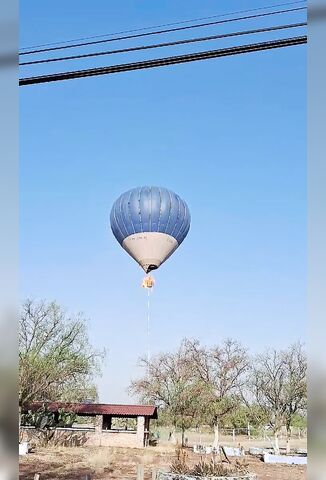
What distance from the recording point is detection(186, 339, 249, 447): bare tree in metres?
5.80

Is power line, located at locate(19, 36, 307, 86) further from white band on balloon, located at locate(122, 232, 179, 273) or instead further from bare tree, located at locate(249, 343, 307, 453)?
bare tree, located at locate(249, 343, 307, 453)

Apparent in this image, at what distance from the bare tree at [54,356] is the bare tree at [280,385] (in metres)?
1.59

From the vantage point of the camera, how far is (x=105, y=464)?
5.11 metres

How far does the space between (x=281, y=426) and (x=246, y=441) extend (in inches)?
41.5

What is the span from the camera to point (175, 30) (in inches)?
40.0

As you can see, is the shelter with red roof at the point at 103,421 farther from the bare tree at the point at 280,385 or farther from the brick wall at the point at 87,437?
the bare tree at the point at 280,385

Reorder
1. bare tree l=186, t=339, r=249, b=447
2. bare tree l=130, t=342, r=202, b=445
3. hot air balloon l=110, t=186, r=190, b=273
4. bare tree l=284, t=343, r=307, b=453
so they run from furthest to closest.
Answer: bare tree l=130, t=342, r=202, b=445
bare tree l=186, t=339, r=249, b=447
bare tree l=284, t=343, r=307, b=453
hot air balloon l=110, t=186, r=190, b=273

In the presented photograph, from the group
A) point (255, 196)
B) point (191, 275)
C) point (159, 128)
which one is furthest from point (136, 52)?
point (191, 275)

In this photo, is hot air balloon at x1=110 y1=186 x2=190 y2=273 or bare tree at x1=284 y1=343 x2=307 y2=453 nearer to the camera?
hot air balloon at x1=110 y1=186 x2=190 y2=273

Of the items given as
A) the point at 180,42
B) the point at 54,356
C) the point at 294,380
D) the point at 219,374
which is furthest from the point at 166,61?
the point at 219,374

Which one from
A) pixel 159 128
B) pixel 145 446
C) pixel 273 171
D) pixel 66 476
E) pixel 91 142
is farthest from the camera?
pixel 145 446

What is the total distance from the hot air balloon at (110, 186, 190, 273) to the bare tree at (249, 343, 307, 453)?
1.37 meters

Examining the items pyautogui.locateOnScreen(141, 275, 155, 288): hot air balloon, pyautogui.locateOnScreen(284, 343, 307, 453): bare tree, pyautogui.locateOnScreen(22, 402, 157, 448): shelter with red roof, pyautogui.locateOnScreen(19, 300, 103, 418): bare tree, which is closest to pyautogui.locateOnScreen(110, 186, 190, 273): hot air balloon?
pyautogui.locateOnScreen(141, 275, 155, 288): hot air balloon

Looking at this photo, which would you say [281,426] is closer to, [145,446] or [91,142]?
[145,446]
